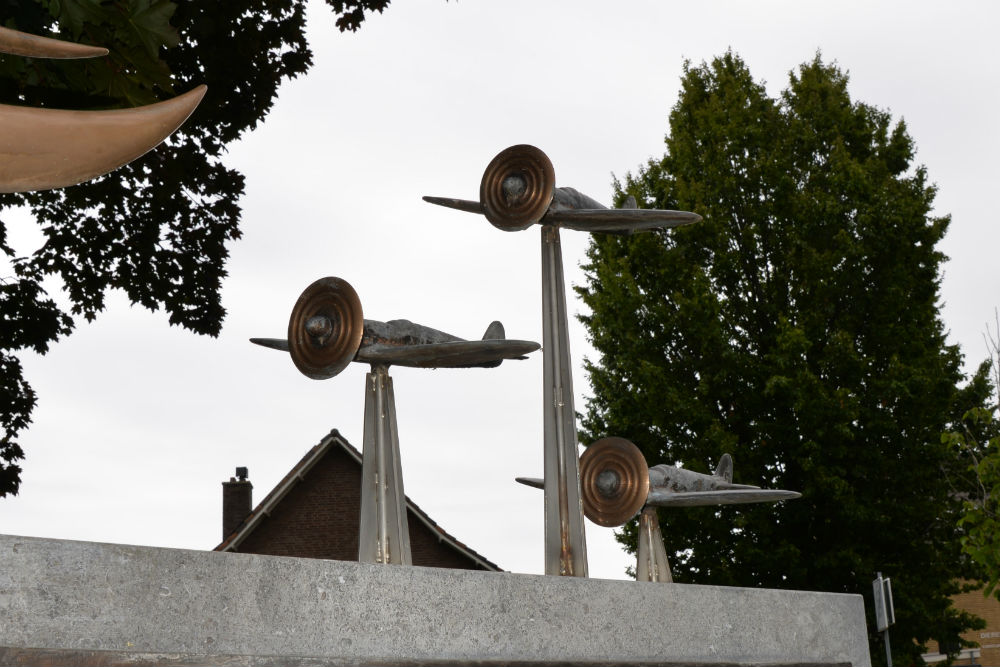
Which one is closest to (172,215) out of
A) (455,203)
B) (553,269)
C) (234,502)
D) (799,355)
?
(455,203)

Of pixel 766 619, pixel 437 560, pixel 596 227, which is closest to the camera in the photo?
pixel 766 619

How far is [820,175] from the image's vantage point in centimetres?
1619

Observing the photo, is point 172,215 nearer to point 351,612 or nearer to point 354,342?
point 354,342

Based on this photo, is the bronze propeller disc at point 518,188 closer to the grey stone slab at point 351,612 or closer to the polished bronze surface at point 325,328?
the polished bronze surface at point 325,328

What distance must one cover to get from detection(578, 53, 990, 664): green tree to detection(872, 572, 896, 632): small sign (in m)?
2.48

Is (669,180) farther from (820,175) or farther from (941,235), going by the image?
(941,235)

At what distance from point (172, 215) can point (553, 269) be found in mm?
4821

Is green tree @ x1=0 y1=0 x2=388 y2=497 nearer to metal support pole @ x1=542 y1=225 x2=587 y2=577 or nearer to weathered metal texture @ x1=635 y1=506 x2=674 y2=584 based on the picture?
metal support pole @ x1=542 y1=225 x2=587 y2=577

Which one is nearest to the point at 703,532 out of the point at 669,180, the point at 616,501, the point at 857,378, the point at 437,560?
the point at 857,378

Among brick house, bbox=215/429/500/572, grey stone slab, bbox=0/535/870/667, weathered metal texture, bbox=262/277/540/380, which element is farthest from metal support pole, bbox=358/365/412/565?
brick house, bbox=215/429/500/572

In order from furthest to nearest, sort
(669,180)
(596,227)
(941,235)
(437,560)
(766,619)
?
(437,560)
(669,180)
(941,235)
(596,227)
(766,619)

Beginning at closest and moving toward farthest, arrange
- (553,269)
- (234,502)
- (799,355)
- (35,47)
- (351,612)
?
(35,47)
(351,612)
(553,269)
(799,355)
(234,502)

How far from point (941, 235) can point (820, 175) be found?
1866 mm

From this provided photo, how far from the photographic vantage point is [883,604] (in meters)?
11.0
